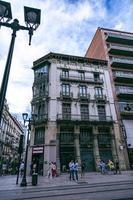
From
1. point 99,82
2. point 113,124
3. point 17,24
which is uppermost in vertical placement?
point 99,82

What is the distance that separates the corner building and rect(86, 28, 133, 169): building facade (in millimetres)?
1128

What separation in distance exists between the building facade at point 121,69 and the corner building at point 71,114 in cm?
113

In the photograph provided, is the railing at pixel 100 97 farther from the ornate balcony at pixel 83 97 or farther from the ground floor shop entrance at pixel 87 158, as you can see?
the ground floor shop entrance at pixel 87 158

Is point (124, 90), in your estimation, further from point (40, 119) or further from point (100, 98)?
point (40, 119)

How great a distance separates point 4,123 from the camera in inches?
1729

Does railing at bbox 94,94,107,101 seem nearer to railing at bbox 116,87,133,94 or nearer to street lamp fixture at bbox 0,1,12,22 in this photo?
railing at bbox 116,87,133,94

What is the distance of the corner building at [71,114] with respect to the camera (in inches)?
924

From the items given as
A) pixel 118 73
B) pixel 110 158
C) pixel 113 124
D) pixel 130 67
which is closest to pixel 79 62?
pixel 118 73

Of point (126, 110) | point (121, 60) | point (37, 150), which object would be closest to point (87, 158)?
point (37, 150)

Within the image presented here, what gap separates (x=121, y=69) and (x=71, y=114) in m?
14.1

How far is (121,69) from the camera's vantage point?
3228cm

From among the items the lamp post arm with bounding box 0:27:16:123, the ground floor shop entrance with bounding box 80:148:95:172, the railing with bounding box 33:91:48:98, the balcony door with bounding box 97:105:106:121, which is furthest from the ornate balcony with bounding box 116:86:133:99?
the lamp post arm with bounding box 0:27:16:123

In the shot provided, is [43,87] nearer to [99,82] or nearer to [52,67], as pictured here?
[52,67]

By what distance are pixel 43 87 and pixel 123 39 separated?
65.9 feet
